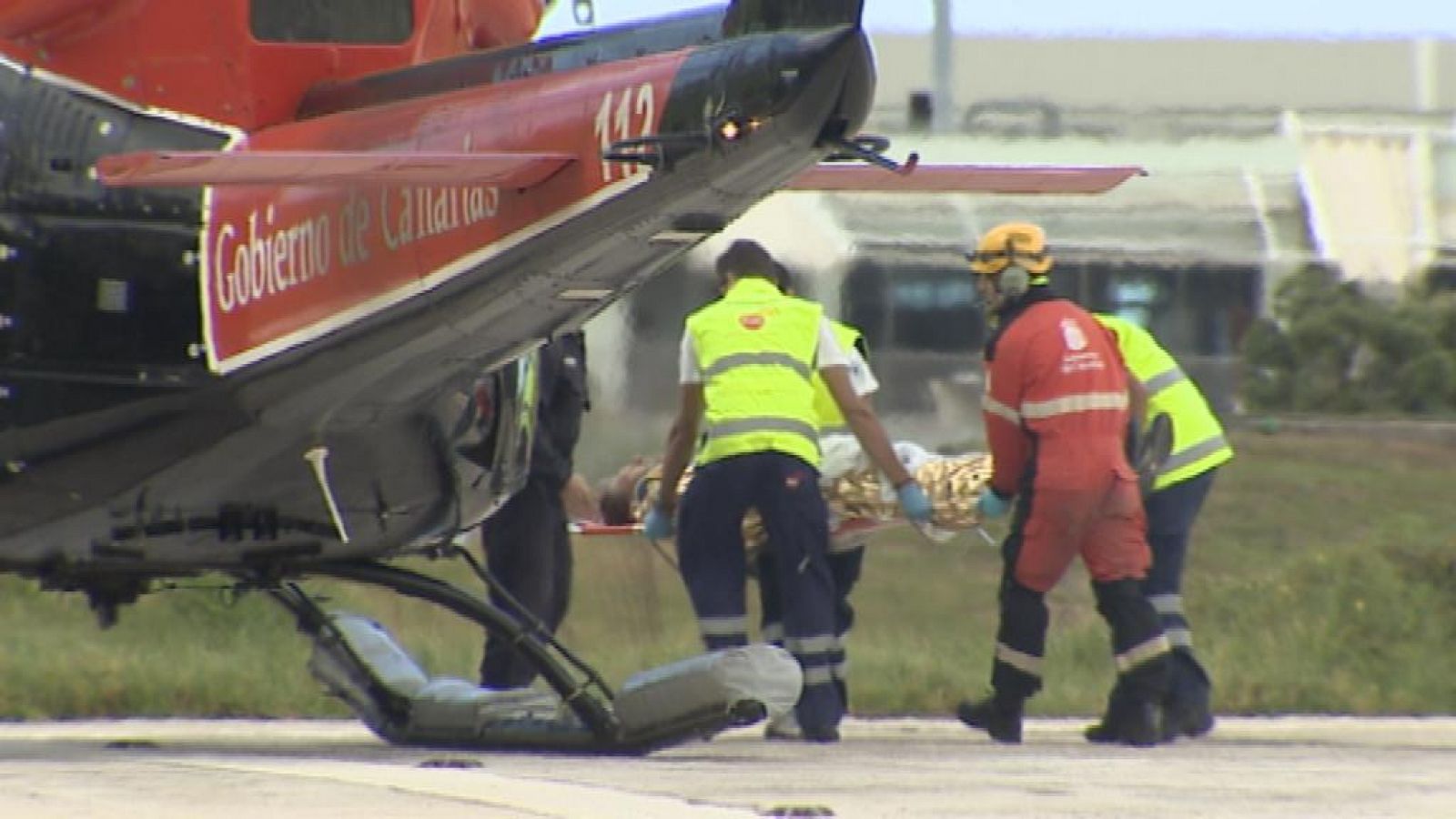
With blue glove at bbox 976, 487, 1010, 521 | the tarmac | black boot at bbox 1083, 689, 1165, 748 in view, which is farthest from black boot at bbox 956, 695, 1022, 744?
blue glove at bbox 976, 487, 1010, 521

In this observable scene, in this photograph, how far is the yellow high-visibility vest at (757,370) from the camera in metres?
11.6

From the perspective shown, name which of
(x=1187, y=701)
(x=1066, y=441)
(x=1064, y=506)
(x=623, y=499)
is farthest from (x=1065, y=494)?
(x=623, y=499)

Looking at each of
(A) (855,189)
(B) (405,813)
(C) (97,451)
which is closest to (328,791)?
(B) (405,813)

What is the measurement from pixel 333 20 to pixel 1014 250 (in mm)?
2680

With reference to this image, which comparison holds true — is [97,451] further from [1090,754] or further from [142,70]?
[1090,754]

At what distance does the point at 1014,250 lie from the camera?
11516mm

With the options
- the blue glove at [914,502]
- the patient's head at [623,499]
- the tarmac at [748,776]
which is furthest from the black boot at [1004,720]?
the patient's head at [623,499]

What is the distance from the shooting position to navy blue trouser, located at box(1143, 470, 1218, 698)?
12023 mm

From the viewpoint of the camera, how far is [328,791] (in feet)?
25.5

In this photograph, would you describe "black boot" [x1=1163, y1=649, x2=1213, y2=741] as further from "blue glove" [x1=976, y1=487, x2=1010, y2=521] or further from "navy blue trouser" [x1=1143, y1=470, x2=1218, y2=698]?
"blue glove" [x1=976, y1=487, x2=1010, y2=521]

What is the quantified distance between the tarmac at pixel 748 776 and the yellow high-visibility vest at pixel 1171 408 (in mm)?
969

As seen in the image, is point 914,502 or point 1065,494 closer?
point 1065,494

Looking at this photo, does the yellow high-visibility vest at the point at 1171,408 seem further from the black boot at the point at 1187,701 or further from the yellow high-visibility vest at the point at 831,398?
the yellow high-visibility vest at the point at 831,398

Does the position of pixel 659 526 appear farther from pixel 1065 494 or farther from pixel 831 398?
pixel 1065 494
